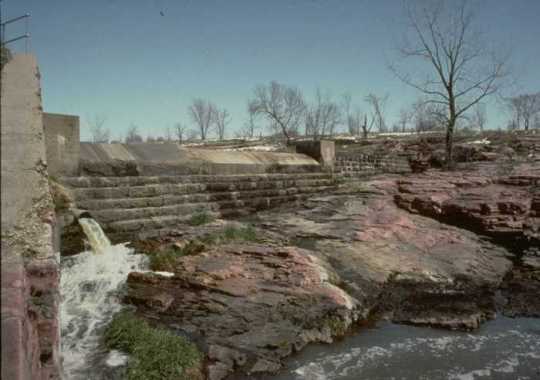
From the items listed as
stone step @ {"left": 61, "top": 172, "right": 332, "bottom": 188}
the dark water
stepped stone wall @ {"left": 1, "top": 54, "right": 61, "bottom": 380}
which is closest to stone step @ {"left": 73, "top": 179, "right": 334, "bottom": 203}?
stone step @ {"left": 61, "top": 172, "right": 332, "bottom": 188}

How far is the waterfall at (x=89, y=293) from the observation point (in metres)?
3.37

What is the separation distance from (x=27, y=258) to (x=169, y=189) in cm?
515

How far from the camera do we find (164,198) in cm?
704

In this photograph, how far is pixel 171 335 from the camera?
3.56 metres

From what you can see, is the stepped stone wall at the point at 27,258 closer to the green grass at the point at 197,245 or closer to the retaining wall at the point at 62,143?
the green grass at the point at 197,245

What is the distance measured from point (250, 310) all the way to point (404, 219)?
4590 millimetres

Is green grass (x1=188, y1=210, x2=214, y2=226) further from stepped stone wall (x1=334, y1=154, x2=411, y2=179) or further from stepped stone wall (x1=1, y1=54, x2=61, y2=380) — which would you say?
stepped stone wall (x1=334, y1=154, x2=411, y2=179)

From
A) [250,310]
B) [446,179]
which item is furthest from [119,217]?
[446,179]

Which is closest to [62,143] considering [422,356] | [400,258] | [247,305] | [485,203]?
[247,305]

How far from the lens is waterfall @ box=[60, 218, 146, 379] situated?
3.37 meters

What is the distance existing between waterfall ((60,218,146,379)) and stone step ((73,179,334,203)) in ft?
2.64

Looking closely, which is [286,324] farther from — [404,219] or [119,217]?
[404,219]

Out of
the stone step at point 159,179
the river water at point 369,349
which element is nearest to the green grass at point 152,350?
the river water at point 369,349

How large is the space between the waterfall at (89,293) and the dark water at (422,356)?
5.25 ft
